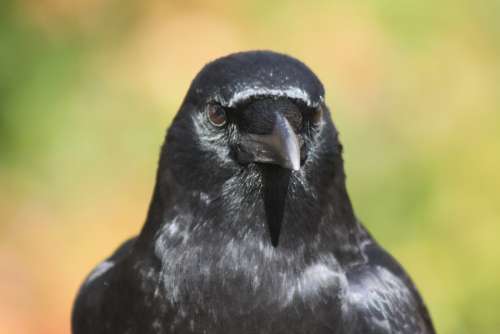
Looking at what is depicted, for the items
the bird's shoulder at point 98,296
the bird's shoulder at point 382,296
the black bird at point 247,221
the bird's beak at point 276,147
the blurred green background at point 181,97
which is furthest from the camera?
the blurred green background at point 181,97

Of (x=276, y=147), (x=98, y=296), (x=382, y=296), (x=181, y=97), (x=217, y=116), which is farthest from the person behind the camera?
(x=181, y=97)

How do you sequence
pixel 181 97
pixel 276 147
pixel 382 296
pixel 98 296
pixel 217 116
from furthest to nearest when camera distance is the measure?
pixel 181 97
pixel 98 296
pixel 382 296
pixel 217 116
pixel 276 147

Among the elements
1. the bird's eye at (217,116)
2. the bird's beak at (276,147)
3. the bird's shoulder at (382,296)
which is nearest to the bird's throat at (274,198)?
the bird's beak at (276,147)

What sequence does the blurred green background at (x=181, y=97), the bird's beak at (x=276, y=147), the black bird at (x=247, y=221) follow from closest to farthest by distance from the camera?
the bird's beak at (x=276, y=147)
the black bird at (x=247, y=221)
the blurred green background at (x=181, y=97)

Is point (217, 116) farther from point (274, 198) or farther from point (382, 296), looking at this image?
point (382, 296)

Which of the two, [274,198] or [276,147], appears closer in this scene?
[276,147]

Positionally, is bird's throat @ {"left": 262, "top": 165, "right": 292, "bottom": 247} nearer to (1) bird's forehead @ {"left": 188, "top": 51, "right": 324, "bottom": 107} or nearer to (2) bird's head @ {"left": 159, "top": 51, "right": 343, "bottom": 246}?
(2) bird's head @ {"left": 159, "top": 51, "right": 343, "bottom": 246}

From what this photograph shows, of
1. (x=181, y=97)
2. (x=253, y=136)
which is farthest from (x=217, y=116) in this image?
(x=181, y=97)

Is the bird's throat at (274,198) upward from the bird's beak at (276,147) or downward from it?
downward

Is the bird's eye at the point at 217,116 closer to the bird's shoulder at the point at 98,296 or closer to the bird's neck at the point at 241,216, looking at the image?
the bird's neck at the point at 241,216
